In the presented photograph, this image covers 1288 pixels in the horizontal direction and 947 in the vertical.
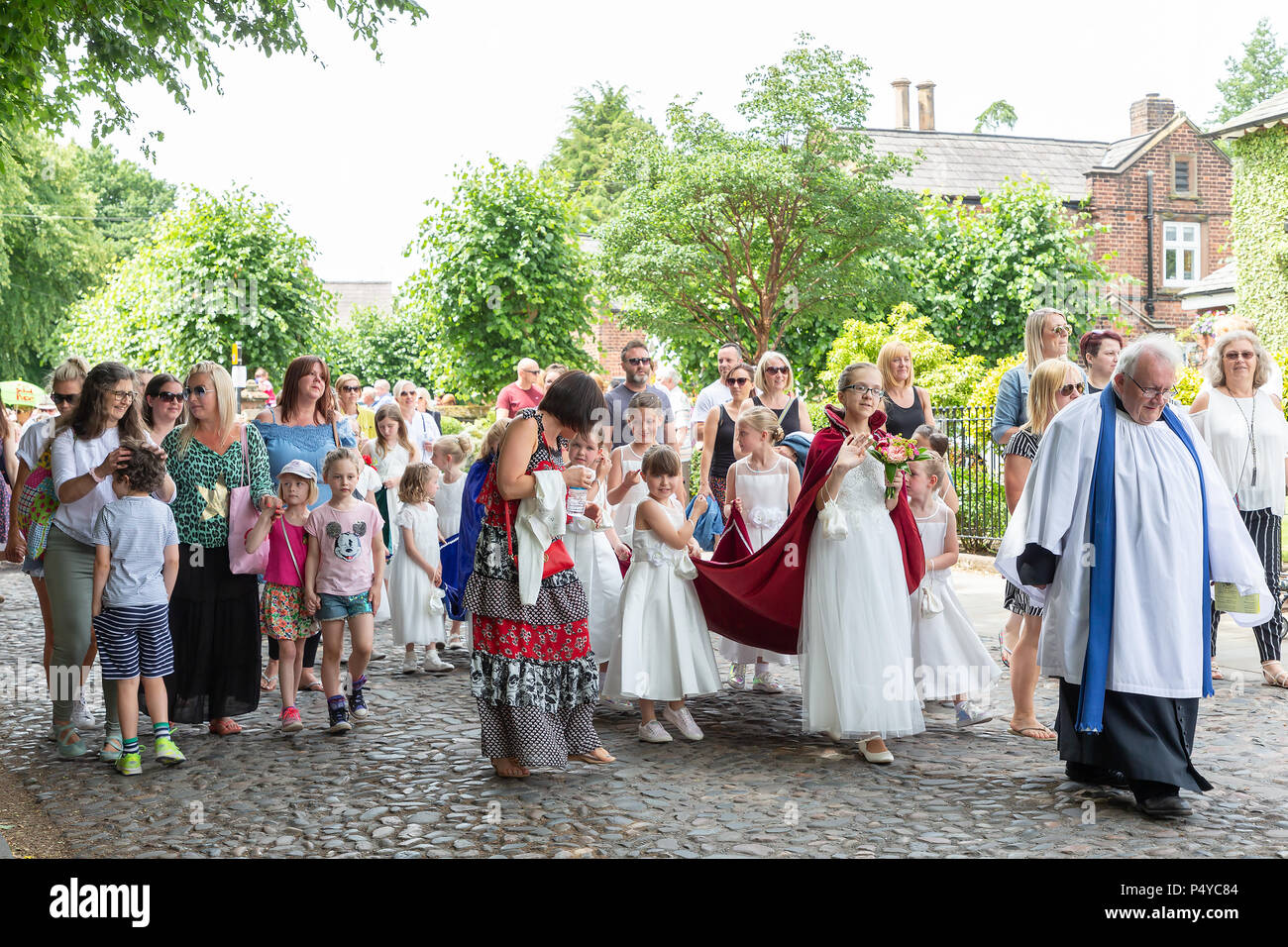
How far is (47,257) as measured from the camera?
4066 cm

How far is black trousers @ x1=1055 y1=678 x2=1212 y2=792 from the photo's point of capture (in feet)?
16.6

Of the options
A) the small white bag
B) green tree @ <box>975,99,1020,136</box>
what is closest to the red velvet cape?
the small white bag

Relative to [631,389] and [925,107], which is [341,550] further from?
[925,107]

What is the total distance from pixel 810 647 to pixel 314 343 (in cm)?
2381

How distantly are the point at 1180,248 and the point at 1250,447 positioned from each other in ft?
121

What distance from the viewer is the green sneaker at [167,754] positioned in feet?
20.3

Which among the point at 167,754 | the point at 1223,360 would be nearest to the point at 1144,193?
the point at 1223,360

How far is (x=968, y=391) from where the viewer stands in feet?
56.4

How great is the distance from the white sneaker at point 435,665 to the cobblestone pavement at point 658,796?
1544 millimetres

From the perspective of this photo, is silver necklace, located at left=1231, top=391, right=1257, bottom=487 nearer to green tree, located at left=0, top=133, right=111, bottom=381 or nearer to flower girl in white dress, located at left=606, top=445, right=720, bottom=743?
flower girl in white dress, located at left=606, top=445, right=720, bottom=743

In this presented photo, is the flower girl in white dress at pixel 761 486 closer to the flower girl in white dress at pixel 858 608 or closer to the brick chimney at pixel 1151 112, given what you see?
the flower girl in white dress at pixel 858 608

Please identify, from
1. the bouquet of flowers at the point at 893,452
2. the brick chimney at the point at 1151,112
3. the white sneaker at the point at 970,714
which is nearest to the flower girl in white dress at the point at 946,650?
the white sneaker at the point at 970,714

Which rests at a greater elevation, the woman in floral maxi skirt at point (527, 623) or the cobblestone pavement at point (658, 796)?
the woman in floral maxi skirt at point (527, 623)

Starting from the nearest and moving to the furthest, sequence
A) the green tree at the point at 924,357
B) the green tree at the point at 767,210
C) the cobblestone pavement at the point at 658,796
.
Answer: the cobblestone pavement at the point at 658,796
the green tree at the point at 924,357
the green tree at the point at 767,210
